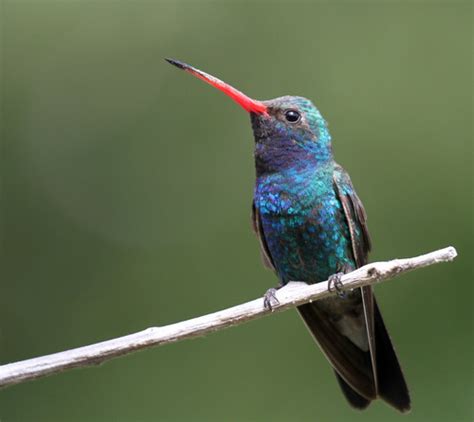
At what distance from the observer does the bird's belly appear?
13.7ft

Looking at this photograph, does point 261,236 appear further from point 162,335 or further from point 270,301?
point 162,335

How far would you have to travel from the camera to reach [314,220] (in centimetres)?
416

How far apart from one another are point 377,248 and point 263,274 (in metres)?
0.90

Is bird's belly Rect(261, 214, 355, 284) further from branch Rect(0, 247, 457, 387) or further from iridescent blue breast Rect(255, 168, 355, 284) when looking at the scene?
branch Rect(0, 247, 457, 387)

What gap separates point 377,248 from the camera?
227 inches

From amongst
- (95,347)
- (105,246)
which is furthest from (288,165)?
(105,246)

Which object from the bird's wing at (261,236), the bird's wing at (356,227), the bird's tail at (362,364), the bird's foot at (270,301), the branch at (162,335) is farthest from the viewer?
the bird's wing at (261,236)

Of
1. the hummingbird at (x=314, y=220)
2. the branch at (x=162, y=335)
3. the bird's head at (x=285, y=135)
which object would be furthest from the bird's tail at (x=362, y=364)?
the branch at (x=162, y=335)

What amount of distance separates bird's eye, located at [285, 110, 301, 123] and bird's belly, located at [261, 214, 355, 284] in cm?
57

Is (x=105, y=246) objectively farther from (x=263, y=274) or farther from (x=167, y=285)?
(x=263, y=274)

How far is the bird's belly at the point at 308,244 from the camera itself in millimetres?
Answer: 4176

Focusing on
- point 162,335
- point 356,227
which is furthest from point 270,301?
point 356,227

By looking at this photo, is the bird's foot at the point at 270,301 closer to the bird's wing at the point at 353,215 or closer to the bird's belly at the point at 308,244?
the bird's belly at the point at 308,244

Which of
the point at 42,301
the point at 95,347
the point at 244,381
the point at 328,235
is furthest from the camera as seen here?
the point at 42,301
